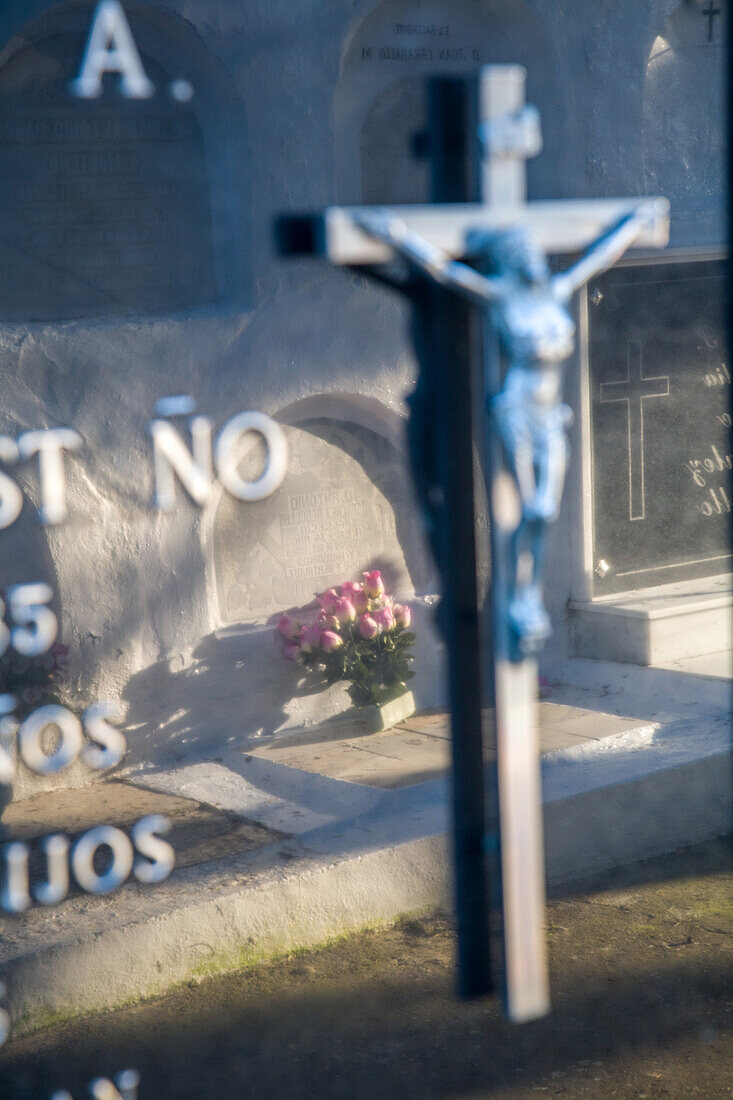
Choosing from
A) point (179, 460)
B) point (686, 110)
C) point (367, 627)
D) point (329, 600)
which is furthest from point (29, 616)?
point (686, 110)

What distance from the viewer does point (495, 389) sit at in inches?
59.6

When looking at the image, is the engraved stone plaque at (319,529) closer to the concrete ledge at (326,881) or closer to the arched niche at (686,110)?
the concrete ledge at (326,881)

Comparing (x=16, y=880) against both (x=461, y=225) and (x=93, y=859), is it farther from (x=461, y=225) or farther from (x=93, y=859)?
(x=461, y=225)

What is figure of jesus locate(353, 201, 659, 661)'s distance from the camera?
1.48m

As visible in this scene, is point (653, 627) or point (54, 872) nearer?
A: point (54, 872)

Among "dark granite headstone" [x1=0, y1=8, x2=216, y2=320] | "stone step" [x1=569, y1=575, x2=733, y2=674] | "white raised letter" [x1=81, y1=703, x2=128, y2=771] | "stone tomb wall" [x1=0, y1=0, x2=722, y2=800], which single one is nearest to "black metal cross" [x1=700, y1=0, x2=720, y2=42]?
"stone tomb wall" [x1=0, y1=0, x2=722, y2=800]

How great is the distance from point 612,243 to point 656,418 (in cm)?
381

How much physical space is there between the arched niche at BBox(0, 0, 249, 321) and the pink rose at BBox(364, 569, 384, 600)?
3.56 feet

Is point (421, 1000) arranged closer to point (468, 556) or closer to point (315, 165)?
point (468, 556)

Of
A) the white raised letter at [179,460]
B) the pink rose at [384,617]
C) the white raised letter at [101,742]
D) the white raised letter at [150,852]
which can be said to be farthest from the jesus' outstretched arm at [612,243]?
the pink rose at [384,617]

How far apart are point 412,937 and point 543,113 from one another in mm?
2410

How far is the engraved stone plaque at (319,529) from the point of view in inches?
158

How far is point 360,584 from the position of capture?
13.1 ft

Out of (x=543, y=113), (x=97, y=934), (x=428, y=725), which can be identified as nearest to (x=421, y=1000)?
(x=97, y=934)
